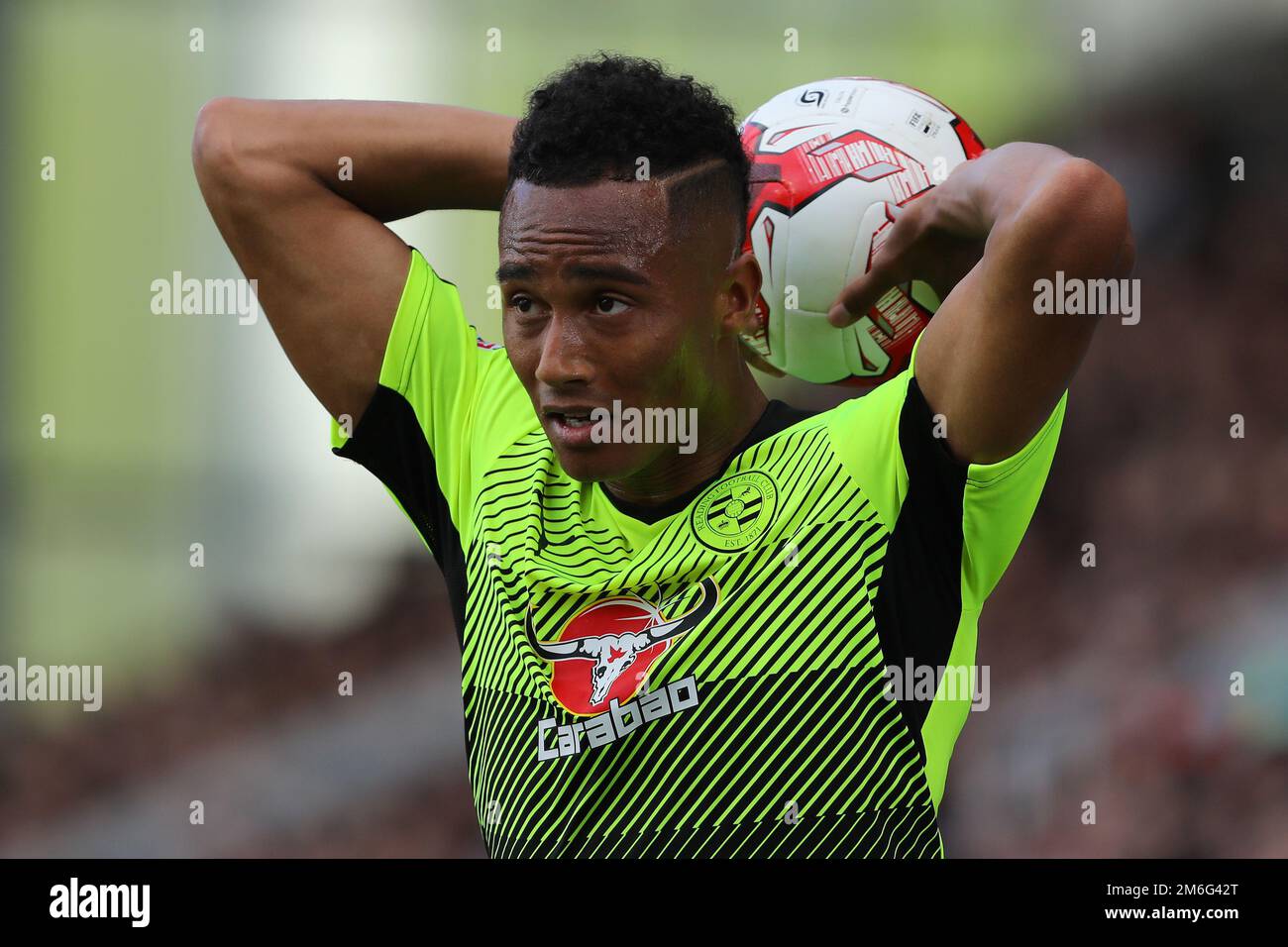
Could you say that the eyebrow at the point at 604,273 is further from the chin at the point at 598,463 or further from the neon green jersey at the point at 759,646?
the neon green jersey at the point at 759,646

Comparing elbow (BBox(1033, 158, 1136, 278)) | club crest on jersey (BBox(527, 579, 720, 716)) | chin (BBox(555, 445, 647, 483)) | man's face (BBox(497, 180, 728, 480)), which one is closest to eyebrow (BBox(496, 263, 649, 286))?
man's face (BBox(497, 180, 728, 480))

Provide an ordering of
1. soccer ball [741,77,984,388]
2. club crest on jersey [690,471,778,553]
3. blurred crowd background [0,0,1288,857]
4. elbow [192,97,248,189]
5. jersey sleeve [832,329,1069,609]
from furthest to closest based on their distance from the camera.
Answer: blurred crowd background [0,0,1288,857] < elbow [192,97,248,189] < soccer ball [741,77,984,388] < club crest on jersey [690,471,778,553] < jersey sleeve [832,329,1069,609]

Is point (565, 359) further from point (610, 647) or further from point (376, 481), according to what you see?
point (376, 481)

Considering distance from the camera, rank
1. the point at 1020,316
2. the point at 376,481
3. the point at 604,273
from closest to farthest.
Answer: the point at 1020,316, the point at 604,273, the point at 376,481

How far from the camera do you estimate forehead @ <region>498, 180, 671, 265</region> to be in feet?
7.69

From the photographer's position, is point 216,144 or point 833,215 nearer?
point 833,215

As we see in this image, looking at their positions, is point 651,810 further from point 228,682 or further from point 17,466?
point 17,466

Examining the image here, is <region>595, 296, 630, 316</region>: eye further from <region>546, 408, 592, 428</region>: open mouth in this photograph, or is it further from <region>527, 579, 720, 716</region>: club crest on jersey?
<region>527, 579, 720, 716</region>: club crest on jersey

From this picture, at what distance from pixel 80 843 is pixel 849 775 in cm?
699

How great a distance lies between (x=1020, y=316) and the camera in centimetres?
221

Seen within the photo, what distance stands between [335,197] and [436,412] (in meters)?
0.44

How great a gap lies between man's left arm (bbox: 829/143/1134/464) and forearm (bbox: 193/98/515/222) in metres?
0.96

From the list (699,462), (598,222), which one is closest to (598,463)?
(699,462)

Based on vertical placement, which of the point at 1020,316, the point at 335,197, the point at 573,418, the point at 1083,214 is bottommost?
the point at 573,418
